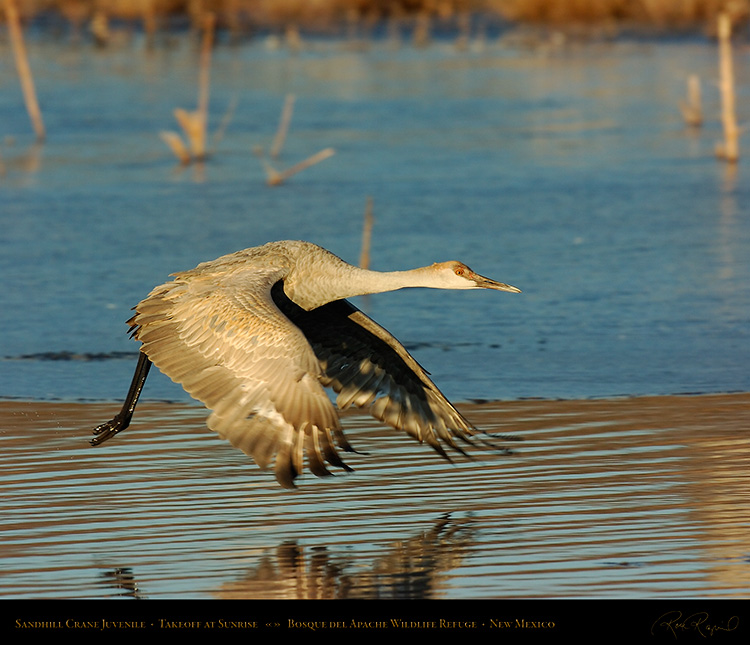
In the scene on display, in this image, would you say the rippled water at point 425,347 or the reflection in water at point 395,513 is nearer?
the reflection in water at point 395,513

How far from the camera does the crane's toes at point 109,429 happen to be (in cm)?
719

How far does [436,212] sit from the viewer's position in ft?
46.3

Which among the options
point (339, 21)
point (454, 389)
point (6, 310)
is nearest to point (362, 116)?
point (6, 310)


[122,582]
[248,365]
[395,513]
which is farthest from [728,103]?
[122,582]

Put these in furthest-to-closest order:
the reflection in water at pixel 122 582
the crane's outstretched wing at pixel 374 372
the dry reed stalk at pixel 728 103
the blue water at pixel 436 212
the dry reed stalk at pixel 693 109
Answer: the dry reed stalk at pixel 693 109 < the dry reed stalk at pixel 728 103 < the blue water at pixel 436 212 < the crane's outstretched wing at pixel 374 372 < the reflection in water at pixel 122 582

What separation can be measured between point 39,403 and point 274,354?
2952 mm

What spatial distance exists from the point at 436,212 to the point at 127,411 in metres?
7.35

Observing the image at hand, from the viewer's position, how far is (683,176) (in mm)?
15727

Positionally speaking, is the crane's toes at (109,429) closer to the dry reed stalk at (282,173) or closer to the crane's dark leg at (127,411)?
the crane's dark leg at (127,411)

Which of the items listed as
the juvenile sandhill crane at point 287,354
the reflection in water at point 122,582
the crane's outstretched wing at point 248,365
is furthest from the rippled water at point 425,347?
the crane's outstretched wing at point 248,365

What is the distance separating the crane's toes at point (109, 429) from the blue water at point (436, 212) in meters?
1.16

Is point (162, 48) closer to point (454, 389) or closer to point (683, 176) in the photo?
point (683, 176)

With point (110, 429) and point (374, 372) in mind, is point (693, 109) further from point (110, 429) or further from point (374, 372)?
point (110, 429)

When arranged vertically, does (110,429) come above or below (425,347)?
above
